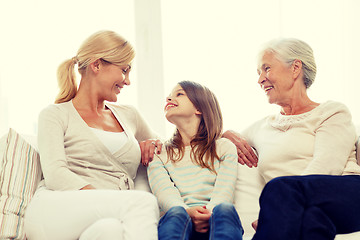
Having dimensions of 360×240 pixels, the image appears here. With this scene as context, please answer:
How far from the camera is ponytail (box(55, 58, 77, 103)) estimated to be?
6.40ft

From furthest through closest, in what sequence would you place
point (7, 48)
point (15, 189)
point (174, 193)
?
point (7, 48), point (174, 193), point (15, 189)

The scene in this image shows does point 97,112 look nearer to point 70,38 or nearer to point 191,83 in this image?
point 191,83

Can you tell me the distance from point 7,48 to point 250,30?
1575 millimetres

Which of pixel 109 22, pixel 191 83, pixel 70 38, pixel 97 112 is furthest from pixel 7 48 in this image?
pixel 191 83

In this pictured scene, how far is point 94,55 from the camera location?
1905 millimetres

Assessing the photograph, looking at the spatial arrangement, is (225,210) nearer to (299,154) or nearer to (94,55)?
(299,154)

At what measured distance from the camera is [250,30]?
297 centimetres

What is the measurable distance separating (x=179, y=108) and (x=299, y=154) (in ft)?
1.84

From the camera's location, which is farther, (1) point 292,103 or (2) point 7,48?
(2) point 7,48

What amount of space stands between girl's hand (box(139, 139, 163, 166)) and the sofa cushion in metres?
0.44

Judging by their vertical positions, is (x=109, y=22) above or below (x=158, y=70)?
above

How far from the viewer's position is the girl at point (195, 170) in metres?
1.54

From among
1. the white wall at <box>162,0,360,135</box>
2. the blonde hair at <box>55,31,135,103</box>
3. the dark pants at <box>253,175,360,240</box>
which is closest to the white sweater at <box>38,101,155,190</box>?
the blonde hair at <box>55,31,135,103</box>

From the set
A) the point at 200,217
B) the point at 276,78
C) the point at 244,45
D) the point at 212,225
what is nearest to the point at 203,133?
the point at 276,78
